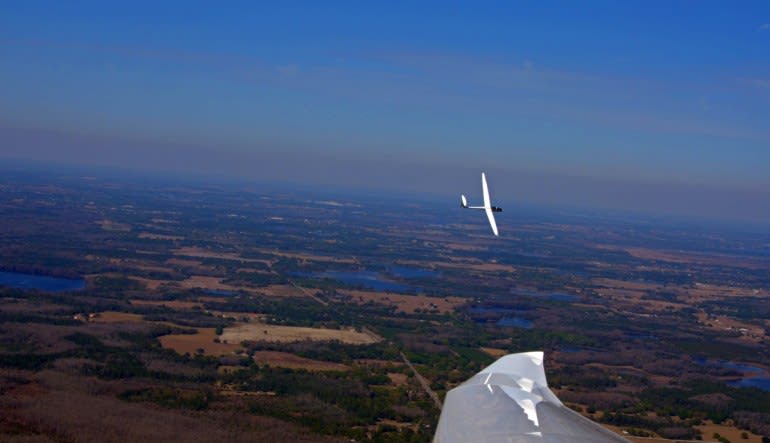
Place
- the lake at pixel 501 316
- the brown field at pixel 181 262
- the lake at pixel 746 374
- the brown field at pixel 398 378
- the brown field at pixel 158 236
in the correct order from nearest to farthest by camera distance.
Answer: the brown field at pixel 398 378, the lake at pixel 746 374, the lake at pixel 501 316, the brown field at pixel 181 262, the brown field at pixel 158 236

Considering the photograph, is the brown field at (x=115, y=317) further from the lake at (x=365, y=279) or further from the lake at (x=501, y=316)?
the lake at (x=365, y=279)

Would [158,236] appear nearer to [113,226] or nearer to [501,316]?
[113,226]

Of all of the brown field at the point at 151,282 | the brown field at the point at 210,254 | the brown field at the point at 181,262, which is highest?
the brown field at the point at 210,254

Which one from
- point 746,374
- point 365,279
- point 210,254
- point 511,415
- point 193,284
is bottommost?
point 746,374

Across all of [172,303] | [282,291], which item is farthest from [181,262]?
[172,303]

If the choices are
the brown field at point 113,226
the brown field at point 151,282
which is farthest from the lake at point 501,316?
the brown field at point 113,226
